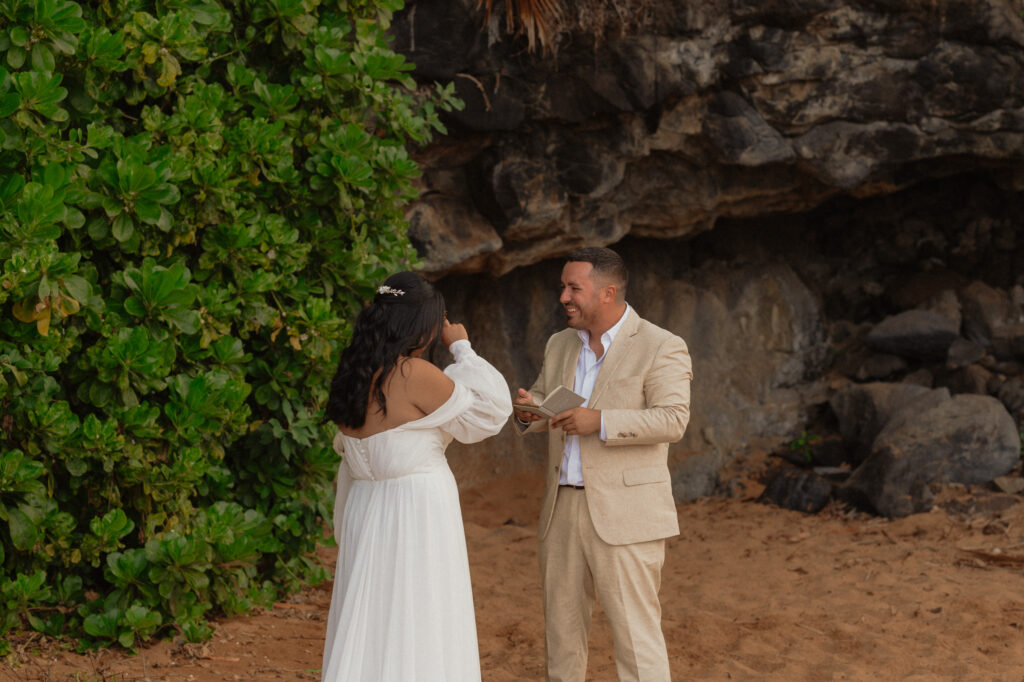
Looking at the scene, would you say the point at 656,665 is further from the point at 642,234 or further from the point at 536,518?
the point at 642,234

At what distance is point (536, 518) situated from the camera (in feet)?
28.2

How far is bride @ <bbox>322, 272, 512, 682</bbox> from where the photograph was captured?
135 inches

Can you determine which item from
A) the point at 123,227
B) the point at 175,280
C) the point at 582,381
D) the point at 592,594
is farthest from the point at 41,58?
the point at 592,594

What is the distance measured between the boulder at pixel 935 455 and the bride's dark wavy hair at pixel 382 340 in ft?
19.4

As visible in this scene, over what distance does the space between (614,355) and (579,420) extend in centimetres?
39

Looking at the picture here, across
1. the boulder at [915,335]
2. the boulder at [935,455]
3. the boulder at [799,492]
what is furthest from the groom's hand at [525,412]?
the boulder at [915,335]

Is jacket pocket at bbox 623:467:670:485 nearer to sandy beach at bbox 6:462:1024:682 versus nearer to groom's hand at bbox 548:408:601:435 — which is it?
groom's hand at bbox 548:408:601:435

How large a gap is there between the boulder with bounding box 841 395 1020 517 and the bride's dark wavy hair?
5906 mm

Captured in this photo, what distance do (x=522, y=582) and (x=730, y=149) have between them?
153 inches

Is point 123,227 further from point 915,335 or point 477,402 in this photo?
point 915,335

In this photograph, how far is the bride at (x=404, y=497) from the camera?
3441 millimetres

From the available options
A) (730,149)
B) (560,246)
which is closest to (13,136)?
(560,246)

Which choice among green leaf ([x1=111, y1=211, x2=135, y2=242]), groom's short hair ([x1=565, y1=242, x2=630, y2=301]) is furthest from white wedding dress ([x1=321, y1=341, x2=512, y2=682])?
green leaf ([x1=111, y1=211, x2=135, y2=242])

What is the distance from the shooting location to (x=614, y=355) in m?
4.08
